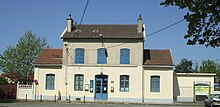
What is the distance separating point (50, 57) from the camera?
42656mm

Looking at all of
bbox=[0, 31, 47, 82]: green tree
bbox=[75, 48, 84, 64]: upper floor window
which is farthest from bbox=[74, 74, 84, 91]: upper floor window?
bbox=[0, 31, 47, 82]: green tree

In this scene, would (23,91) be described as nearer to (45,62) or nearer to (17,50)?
(45,62)

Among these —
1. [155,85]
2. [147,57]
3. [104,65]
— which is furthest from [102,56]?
[155,85]

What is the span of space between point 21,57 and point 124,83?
2771 centimetres

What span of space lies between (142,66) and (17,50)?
29.7 m

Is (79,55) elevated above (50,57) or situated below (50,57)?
above

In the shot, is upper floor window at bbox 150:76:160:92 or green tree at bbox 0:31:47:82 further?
green tree at bbox 0:31:47:82

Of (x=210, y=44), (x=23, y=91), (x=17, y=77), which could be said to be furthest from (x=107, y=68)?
(x=210, y=44)

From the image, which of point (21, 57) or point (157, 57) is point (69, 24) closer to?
point (157, 57)

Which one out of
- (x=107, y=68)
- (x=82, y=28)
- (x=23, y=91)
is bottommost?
(x=23, y=91)

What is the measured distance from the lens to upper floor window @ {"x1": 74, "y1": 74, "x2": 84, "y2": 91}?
40.7 metres

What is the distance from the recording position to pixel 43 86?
4119 centimetres

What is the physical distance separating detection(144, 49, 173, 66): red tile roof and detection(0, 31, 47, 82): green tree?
26.4m

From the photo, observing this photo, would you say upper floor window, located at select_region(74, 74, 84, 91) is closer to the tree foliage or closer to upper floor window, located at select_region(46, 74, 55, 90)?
upper floor window, located at select_region(46, 74, 55, 90)
